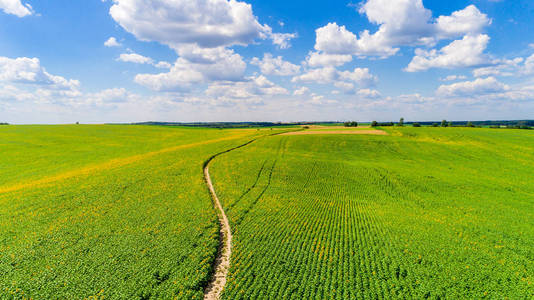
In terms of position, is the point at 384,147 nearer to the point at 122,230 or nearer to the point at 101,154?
the point at 122,230

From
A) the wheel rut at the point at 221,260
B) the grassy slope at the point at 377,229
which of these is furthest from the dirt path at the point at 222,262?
the grassy slope at the point at 377,229

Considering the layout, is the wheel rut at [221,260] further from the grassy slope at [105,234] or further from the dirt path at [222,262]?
the grassy slope at [105,234]

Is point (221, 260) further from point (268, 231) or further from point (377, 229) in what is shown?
point (377, 229)

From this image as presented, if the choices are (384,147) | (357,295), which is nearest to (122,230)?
(357,295)

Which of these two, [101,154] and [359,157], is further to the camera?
[359,157]

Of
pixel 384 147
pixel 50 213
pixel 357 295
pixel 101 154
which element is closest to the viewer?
pixel 357 295

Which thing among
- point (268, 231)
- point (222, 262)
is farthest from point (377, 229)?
point (222, 262)
